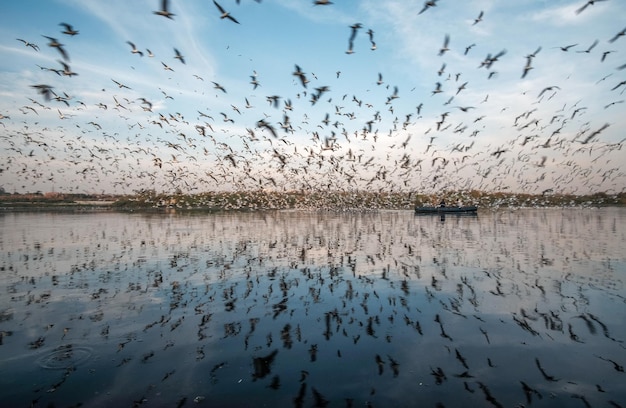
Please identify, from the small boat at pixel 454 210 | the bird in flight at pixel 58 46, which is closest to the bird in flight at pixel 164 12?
the bird in flight at pixel 58 46

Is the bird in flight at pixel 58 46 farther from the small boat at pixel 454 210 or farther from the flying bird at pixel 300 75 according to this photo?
the small boat at pixel 454 210

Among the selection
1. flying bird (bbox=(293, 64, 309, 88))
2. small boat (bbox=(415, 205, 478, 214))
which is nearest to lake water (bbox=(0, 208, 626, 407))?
flying bird (bbox=(293, 64, 309, 88))

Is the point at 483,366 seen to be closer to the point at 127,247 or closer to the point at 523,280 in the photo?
the point at 523,280

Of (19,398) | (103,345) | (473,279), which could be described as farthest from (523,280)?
(19,398)

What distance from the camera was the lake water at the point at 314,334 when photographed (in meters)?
7.70

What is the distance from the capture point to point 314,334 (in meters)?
10.8

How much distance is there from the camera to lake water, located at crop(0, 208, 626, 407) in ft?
25.2

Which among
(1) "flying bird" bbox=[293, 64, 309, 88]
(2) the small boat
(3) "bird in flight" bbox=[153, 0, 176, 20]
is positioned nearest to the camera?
(3) "bird in flight" bbox=[153, 0, 176, 20]

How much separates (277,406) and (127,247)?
83.8ft

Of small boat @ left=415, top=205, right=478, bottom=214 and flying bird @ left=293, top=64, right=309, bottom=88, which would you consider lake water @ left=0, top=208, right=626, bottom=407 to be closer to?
flying bird @ left=293, top=64, right=309, bottom=88

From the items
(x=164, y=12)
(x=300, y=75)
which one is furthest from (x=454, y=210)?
(x=164, y=12)

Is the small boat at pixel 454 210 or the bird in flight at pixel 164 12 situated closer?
the bird in flight at pixel 164 12

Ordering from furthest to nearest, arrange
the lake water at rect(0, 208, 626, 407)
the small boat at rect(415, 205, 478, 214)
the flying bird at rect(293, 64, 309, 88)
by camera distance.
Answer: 1. the small boat at rect(415, 205, 478, 214)
2. the flying bird at rect(293, 64, 309, 88)
3. the lake water at rect(0, 208, 626, 407)

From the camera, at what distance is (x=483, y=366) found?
878cm
